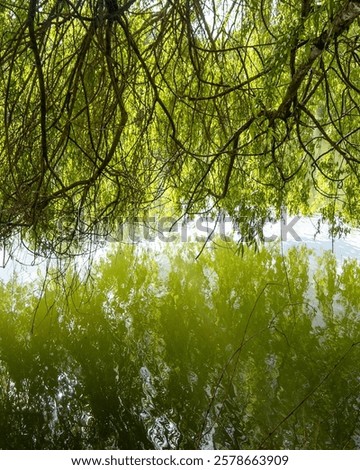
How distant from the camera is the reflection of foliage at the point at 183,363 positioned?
282 centimetres

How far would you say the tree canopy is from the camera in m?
1.30

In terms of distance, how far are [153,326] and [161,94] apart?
6.41 ft

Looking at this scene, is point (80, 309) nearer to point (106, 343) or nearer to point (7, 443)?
point (106, 343)

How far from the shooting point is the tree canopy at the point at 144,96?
4.27 feet

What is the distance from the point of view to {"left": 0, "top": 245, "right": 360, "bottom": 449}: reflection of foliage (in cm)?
282

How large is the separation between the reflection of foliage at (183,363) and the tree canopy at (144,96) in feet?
1.65

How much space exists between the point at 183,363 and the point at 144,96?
6.51 feet

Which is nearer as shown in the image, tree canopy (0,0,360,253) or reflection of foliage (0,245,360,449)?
tree canopy (0,0,360,253)

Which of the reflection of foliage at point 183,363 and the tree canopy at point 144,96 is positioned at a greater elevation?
the tree canopy at point 144,96

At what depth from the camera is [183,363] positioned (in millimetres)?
3590

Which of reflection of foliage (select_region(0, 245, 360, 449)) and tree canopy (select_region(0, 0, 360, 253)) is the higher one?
tree canopy (select_region(0, 0, 360, 253))

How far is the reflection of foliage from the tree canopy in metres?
0.50

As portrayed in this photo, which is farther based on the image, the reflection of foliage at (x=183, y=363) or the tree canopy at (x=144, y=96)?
the reflection of foliage at (x=183, y=363)
